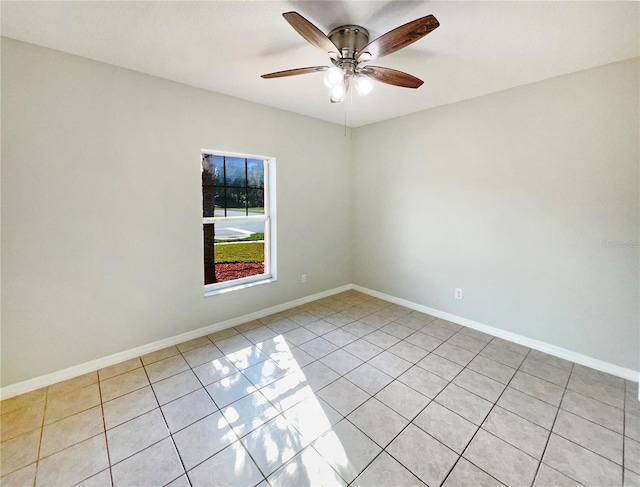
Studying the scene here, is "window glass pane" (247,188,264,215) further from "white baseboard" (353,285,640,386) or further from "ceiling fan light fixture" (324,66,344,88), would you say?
"white baseboard" (353,285,640,386)

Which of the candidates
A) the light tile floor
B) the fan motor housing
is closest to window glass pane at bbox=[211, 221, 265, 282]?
the light tile floor

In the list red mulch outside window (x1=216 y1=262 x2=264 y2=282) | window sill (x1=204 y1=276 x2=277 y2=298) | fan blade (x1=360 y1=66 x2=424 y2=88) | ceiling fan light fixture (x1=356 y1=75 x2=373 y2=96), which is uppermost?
fan blade (x1=360 y1=66 x2=424 y2=88)

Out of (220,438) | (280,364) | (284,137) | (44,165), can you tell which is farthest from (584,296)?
(44,165)

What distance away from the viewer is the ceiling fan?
1.47m

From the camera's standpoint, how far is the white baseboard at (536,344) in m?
2.40

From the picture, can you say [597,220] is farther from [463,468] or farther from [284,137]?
[284,137]

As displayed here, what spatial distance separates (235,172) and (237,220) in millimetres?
558

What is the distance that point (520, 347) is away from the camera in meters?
2.86

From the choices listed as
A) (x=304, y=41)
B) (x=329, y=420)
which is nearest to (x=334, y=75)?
(x=304, y=41)

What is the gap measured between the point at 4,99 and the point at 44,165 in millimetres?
462

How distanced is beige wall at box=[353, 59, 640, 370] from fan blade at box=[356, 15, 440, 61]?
6.12 feet

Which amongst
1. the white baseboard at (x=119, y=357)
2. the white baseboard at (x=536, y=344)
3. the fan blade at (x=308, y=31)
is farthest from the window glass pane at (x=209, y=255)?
the white baseboard at (x=536, y=344)

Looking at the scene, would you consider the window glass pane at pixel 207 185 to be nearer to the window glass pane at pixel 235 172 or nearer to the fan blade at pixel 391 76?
the window glass pane at pixel 235 172

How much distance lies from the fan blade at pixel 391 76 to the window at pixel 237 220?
179 cm
